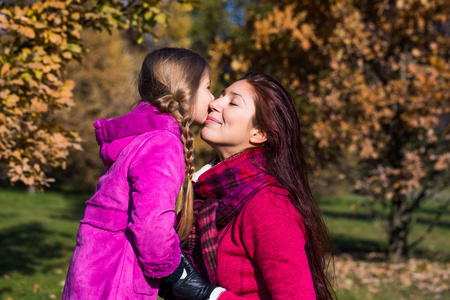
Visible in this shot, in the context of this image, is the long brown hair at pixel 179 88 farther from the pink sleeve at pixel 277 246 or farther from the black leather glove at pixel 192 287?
the pink sleeve at pixel 277 246

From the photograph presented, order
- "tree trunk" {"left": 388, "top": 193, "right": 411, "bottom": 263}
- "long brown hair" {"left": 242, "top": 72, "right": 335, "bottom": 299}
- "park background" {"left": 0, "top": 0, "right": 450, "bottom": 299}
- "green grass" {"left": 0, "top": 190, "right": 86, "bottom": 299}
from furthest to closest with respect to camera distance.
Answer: "tree trunk" {"left": 388, "top": 193, "right": 411, "bottom": 263}
"park background" {"left": 0, "top": 0, "right": 450, "bottom": 299}
"green grass" {"left": 0, "top": 190, "right": 86, "bottom": 299}
"long brown hair" {"left": 242, "top": 72, "right": 335, "bottom": 299}

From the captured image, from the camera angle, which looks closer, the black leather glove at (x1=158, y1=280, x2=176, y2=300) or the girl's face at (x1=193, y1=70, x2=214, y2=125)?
the black leather glove at (x1=158, y1=280, x2=176, y2=300)

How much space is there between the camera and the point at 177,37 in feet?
77.5

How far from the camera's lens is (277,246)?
171 cm

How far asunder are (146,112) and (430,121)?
5.93 meters

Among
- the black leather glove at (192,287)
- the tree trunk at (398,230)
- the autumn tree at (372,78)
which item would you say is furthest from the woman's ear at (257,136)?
the tree trunk at (398,230)

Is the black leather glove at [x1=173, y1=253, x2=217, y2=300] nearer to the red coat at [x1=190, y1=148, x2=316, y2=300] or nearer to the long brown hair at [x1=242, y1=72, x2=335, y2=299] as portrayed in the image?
the red coat at [x1=190, y1=148, x2=316, y2=300]

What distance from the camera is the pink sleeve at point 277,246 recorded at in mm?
1682

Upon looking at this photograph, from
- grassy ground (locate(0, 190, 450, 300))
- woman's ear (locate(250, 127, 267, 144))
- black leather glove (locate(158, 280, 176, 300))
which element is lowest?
grassy ground (locate(0, 190, 450, 300))

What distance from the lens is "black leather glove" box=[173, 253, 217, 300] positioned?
5.99ft

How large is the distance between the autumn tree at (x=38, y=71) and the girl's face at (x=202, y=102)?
1.81 m

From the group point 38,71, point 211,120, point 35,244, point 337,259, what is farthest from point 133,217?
point 35,244

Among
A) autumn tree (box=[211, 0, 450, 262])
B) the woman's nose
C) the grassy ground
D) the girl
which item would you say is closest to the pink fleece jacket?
the girl

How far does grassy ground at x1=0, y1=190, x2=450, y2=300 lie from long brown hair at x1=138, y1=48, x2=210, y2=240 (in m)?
1.59
